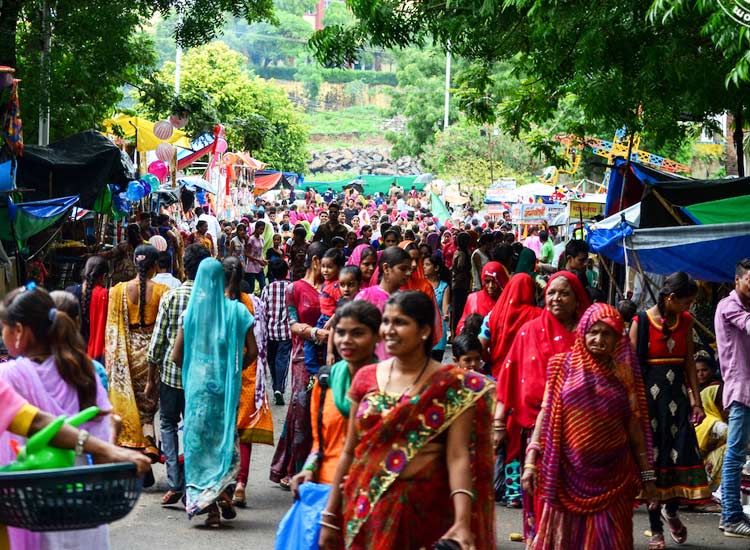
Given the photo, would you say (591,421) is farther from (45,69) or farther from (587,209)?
(587,209)

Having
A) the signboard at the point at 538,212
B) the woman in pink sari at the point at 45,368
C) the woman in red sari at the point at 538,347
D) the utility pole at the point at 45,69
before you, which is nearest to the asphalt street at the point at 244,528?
the woman in red sari at the point at 538,347

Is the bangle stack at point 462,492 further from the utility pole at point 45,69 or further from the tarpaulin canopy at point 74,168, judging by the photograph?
the utility pole at point 45,69

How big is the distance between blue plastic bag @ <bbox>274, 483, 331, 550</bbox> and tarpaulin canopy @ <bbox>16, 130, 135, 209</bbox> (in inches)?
410

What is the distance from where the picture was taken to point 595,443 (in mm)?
5992

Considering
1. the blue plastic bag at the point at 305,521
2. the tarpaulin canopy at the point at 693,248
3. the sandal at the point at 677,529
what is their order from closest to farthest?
1. the blue plastic bag at the point at 305,521
2. the sandal at the point at 677,529
3. the tarpaulin canopy at the point at 693,248

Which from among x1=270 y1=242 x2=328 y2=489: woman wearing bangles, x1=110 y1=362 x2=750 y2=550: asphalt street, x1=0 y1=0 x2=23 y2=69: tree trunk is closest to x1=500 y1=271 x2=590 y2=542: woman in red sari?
x1=110 y1=362 x2=750 y2=550: asphalt street

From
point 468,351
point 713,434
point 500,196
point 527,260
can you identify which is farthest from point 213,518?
point 500,196

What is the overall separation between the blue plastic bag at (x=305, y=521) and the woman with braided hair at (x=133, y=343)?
3.80 m

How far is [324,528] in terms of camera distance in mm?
4707

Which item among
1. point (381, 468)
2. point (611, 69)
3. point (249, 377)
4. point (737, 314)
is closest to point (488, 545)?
point (381, 468)

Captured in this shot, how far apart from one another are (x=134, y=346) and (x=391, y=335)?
4.30m

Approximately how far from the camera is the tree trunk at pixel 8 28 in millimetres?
14830

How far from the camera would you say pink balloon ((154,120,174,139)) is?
20484 mm

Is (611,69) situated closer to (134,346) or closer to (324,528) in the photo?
(134,346)
